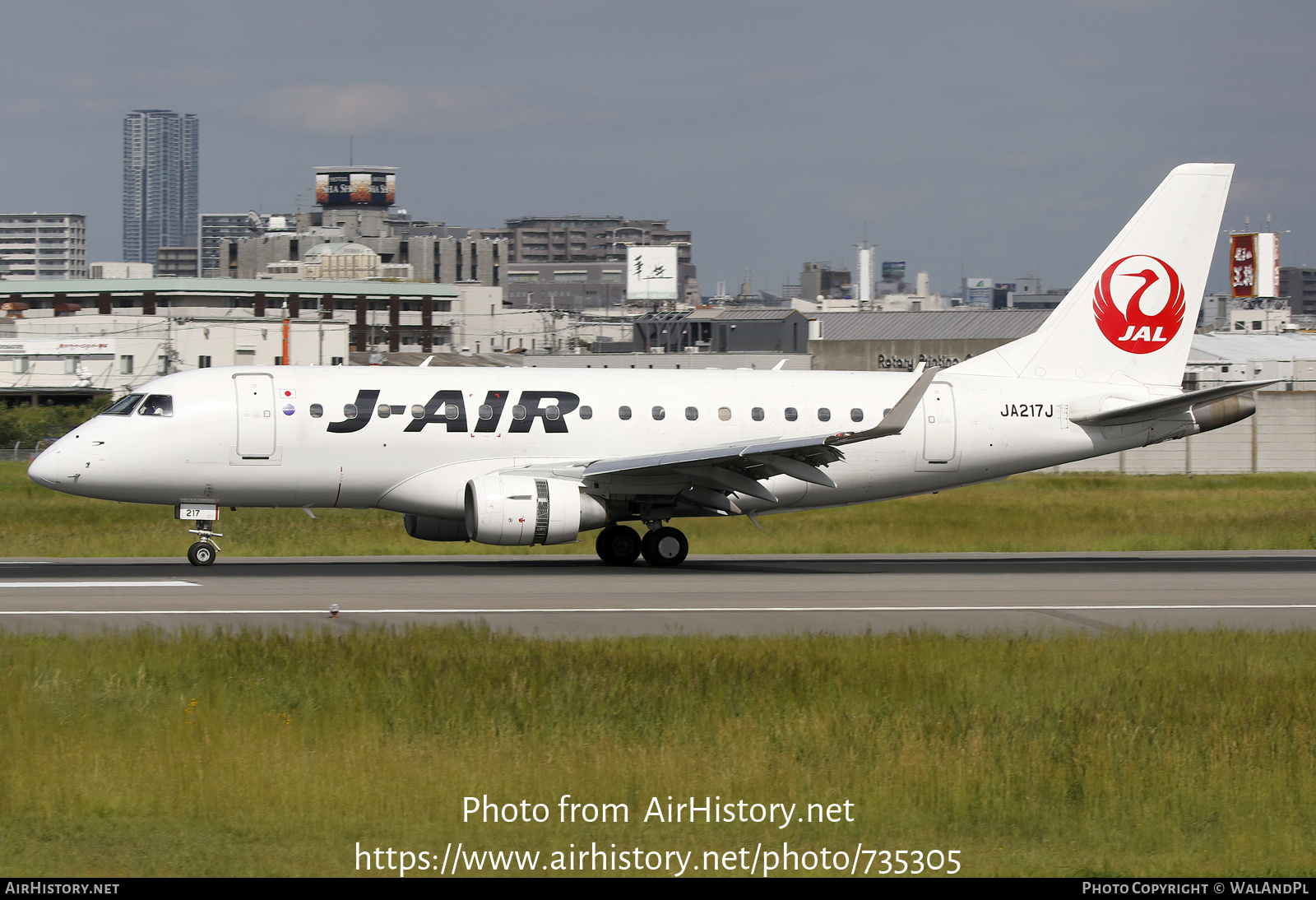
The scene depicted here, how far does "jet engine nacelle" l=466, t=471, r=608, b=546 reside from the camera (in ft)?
82.3

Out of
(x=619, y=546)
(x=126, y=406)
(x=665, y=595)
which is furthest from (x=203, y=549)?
(x=665, y=595)

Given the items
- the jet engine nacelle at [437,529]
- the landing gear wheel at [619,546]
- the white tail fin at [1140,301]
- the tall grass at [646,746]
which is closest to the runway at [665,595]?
the landing gear wheel at [619,546]

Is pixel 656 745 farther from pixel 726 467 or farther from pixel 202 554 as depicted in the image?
pixel 202 554

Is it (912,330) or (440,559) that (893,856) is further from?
(912,330)

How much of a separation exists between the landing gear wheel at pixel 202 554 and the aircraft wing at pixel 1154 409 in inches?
666

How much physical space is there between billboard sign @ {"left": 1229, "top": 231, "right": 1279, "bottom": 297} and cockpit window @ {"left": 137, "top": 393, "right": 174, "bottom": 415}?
153m

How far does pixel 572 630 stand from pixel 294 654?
409cm

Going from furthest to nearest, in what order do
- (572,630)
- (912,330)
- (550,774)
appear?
(912,330) < (572,630) < (550,774)

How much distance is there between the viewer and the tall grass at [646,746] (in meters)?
10.4

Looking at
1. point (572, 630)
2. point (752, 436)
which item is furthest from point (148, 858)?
point (752, 436)

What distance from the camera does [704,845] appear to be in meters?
10.2

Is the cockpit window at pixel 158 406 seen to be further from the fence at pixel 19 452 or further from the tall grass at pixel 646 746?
the fence at pixel 19 452

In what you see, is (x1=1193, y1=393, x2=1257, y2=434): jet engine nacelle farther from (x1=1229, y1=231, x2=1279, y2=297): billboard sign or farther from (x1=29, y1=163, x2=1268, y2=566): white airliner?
(x1=1229, y1=231, x2=1279, y2=297): billboard sign

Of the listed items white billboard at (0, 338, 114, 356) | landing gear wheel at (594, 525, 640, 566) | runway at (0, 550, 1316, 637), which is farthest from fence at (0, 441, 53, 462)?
landing gear wheel at (594, 525, 640, 566)
